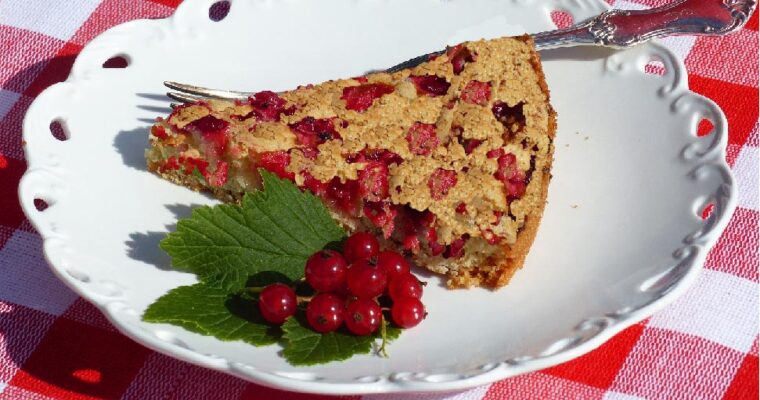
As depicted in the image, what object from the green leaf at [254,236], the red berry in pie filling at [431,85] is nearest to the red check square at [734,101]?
the red berry in pie filling at [431,85]

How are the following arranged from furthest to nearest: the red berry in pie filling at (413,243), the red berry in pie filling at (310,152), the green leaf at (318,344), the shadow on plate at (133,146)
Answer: the shadow on plate at (133,146)
the red berry in pie filling at (310,152)
the red berry in pie filling at (413,243)
the green leaf at (318,344)

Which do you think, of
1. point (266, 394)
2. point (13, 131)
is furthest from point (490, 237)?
point (13, 131)

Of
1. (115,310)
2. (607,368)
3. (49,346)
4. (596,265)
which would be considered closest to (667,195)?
(596,265)

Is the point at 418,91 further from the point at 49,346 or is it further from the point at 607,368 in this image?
the point at 49,346

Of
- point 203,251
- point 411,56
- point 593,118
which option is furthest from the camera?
point 411,56

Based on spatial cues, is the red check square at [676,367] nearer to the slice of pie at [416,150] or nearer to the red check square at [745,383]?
the red check square at [745,383]

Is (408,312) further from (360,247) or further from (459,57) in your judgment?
(459,57)

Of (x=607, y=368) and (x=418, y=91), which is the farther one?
(x=418, y=91)
